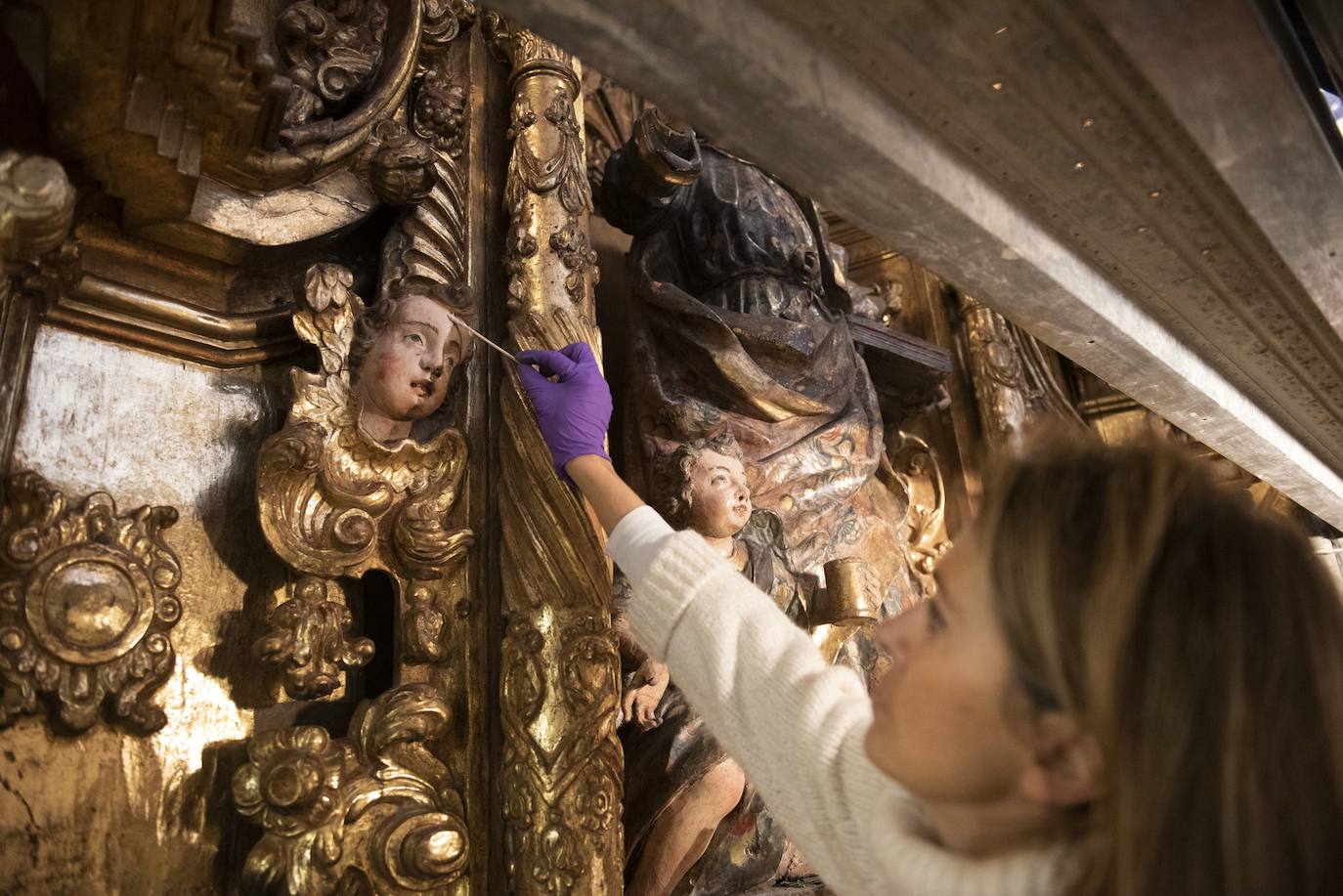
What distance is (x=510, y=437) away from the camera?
148 centimetres

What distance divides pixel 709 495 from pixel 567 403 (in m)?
0.45

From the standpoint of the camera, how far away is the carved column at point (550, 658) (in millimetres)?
1290

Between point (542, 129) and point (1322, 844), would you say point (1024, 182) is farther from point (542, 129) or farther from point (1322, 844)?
point (542, 129)

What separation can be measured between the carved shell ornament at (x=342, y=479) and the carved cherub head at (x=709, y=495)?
466 millimetres

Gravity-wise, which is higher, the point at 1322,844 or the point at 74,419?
the point at 74,419

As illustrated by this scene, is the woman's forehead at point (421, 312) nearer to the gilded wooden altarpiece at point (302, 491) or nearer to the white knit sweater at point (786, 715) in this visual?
the gilded wooden altarpiece at point (302, 491)

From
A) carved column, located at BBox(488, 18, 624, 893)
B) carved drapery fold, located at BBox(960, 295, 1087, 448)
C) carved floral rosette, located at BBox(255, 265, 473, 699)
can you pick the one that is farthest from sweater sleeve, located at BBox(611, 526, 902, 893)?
carved drapery fold, located at BBox(960, 295, 1087, 448)

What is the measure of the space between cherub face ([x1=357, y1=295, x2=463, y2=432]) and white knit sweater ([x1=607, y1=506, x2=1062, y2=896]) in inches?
20.1

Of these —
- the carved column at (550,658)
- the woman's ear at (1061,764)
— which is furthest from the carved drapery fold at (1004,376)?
the woman's ear at (1061,764)

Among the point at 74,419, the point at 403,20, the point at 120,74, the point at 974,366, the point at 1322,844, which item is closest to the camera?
the point at 1322,844

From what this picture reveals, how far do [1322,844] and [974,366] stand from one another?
294cm

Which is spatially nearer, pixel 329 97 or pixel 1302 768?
pixel 1302 768

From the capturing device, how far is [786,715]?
0.92 meters

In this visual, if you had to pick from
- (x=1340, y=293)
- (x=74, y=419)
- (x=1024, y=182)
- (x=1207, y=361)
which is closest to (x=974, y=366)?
(x=1207, y=361)
